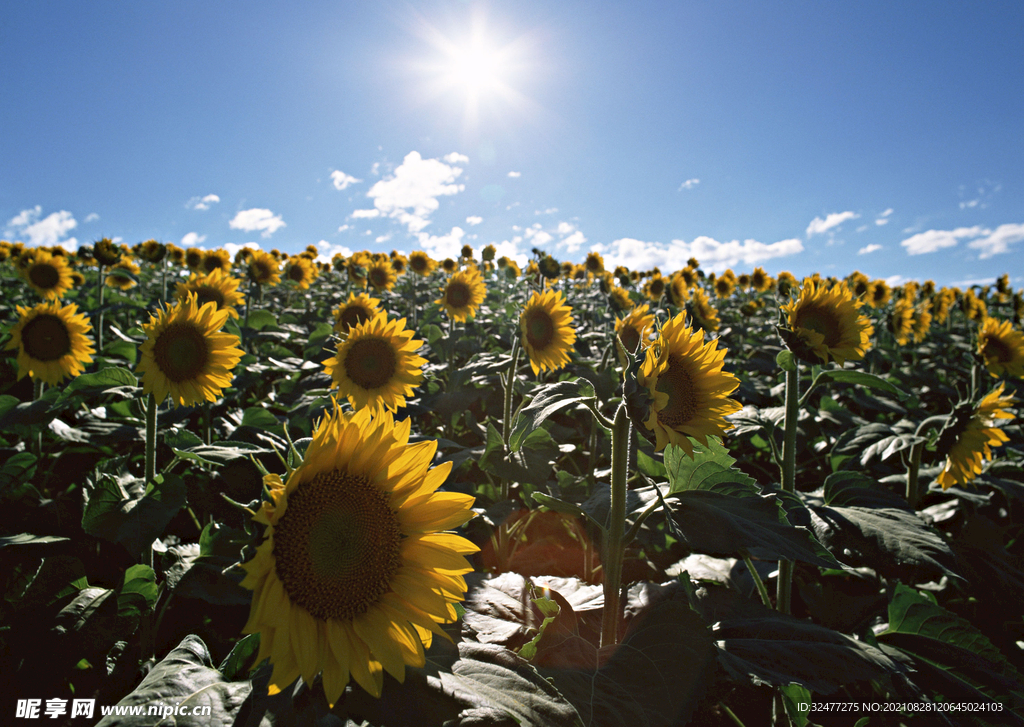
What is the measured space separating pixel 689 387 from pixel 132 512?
7.31 feet

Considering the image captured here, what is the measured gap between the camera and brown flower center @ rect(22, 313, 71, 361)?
3.78 m

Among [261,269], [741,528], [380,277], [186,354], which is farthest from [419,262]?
[741,528]

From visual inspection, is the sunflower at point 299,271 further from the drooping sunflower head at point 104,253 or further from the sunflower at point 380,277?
the drooping sunflower head at point 104,253

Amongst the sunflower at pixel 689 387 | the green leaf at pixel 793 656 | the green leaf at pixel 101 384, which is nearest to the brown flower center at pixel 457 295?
the green leaf at pixel 101 384

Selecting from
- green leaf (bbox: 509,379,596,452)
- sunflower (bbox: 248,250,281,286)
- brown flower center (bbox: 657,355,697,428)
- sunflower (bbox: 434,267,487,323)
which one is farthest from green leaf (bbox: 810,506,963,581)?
sunflower (bbox: 248,250,281,286)

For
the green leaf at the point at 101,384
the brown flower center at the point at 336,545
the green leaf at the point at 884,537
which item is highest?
the green leaf at the point at 101,384

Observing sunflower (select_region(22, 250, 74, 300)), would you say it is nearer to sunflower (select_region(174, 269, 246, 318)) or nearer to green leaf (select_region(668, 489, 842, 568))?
sunflower (select_region(174, 269, 246, 318))

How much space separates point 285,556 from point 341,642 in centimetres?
27

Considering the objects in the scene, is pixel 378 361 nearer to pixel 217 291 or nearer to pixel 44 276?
pixel 217 291

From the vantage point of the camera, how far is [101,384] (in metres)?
2.58

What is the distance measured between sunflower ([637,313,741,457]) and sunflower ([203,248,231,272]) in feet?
30.0

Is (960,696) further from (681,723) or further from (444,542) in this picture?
(444,542)

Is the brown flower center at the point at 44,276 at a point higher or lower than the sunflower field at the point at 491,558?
higher

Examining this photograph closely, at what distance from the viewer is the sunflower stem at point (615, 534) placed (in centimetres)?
174
